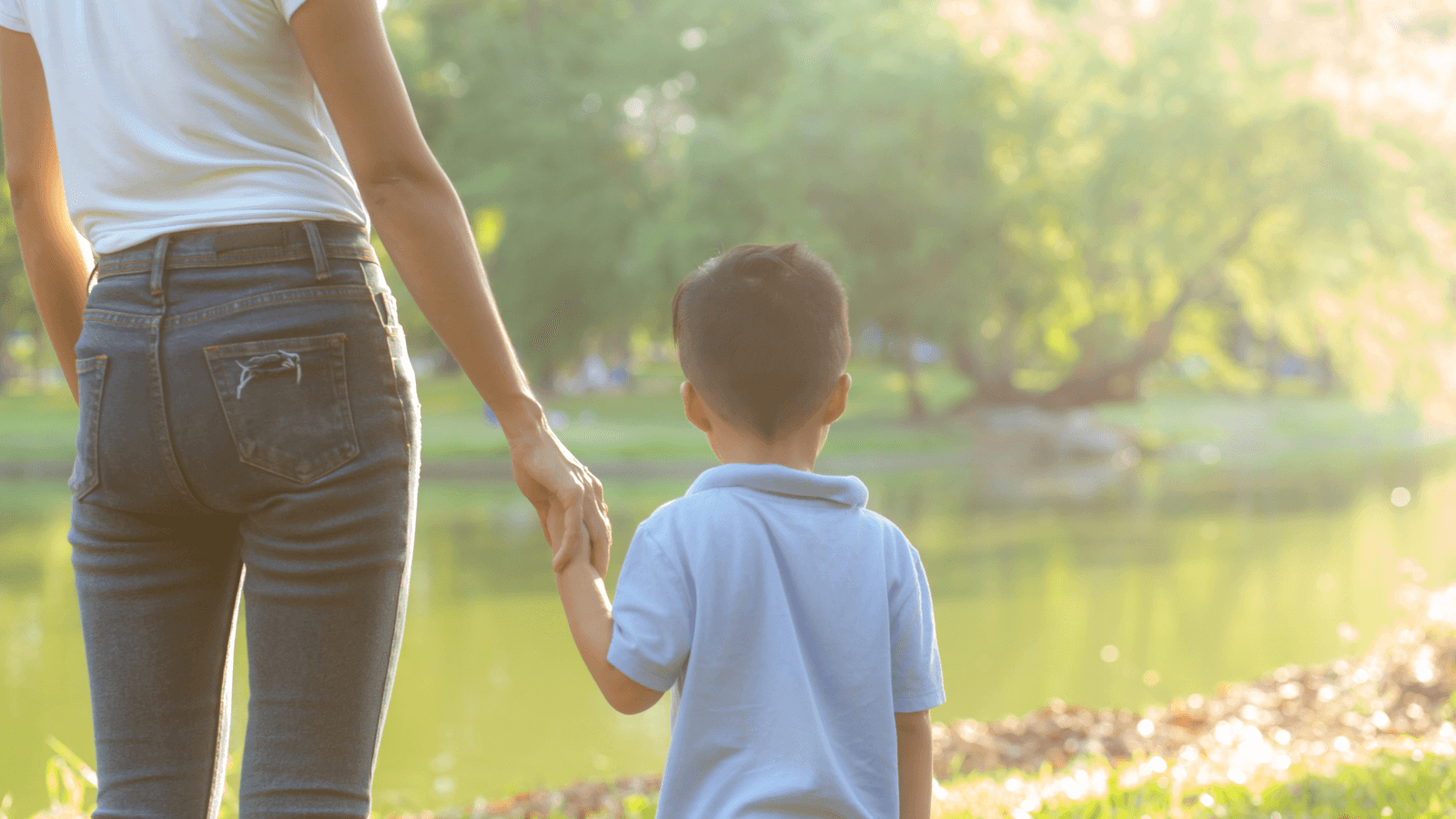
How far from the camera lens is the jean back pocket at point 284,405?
1.28m

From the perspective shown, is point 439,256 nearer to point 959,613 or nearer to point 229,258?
point 229,258

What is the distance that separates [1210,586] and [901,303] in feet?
43.9

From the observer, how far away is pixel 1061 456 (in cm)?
2009

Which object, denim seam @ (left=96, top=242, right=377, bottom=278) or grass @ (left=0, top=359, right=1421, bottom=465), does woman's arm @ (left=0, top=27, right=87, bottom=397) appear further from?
grass @ (left=0, top=359, right=1421, bottom=465)

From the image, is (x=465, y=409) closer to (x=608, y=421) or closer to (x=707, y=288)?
(x=608, y=421)

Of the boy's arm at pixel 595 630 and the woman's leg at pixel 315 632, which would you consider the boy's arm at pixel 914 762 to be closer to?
the boy's arm at pixel 595 630

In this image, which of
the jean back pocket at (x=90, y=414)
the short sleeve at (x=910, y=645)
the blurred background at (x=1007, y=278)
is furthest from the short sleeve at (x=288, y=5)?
the blurred background at (x=1007, y=278)

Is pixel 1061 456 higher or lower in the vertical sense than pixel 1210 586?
lower

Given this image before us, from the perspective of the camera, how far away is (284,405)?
1285 mm

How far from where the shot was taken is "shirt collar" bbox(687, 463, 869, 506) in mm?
1358

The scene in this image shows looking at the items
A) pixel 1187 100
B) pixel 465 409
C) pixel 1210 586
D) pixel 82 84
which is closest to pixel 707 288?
pixel 82 84

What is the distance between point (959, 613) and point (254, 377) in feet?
22.3

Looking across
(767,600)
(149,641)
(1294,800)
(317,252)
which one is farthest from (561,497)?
(1294,800)

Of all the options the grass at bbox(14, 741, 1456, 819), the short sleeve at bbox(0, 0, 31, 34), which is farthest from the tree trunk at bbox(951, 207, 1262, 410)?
the short sleeve at bbox(0, 0, 31, 34)
